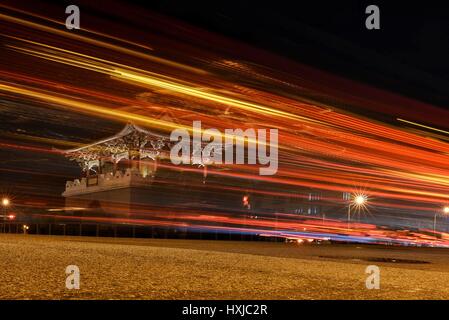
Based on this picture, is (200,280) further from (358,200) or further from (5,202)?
(5,202)

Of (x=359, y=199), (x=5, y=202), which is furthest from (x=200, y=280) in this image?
(x=5, y=202)

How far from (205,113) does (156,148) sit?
15.3 meters

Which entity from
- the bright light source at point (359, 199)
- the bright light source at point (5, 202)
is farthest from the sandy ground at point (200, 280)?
the bright light source at point (5, 202)

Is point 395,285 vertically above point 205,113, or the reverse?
point 205,113


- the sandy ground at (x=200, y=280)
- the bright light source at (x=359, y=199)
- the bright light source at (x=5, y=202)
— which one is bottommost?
the sandy ground at (x=200, y=280)

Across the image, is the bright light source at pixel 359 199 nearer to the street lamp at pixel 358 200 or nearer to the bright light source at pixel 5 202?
the street lamp at pixel 358 200

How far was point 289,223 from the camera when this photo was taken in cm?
3234

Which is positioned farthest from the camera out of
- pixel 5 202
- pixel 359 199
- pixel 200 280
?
pixel 5 202

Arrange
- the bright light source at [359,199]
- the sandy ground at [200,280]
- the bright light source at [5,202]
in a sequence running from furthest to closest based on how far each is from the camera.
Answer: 1. the bright light source at [5,202]
2. the bright light source at [359,199]
3. the sandy ground at [200,280]
